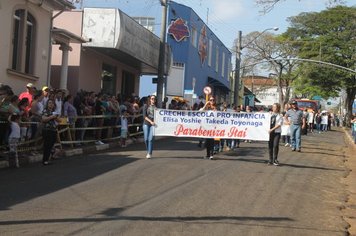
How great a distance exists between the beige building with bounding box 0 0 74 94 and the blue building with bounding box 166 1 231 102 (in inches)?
766

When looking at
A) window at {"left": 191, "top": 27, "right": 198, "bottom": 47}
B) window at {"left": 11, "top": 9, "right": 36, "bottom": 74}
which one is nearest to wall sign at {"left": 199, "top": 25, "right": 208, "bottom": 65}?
window at {"left": 191, "top": 27, "right": 198, "bottom": 47}

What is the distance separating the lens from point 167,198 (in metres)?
9.30

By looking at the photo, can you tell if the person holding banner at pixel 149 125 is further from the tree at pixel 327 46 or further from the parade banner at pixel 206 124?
the tree at pixel 327 46

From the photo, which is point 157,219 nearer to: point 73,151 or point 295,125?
point 73,151

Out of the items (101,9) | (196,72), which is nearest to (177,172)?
(101,9)

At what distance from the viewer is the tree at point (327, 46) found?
5697 cm

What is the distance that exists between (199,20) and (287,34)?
25.3 meters

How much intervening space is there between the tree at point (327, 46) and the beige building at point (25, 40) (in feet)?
138

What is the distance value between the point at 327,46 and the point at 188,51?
77.7 feet

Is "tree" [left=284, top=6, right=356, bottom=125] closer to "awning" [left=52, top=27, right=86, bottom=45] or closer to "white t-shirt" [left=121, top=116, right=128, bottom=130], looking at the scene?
"awning" [left=52, top=27, right=86, bottom=45]

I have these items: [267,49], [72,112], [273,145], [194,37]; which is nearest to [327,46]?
[267,49]

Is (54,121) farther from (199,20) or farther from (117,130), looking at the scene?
(199,20)

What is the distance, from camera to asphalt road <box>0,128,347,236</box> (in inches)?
289

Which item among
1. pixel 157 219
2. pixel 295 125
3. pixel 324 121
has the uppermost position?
pixel 324 121
